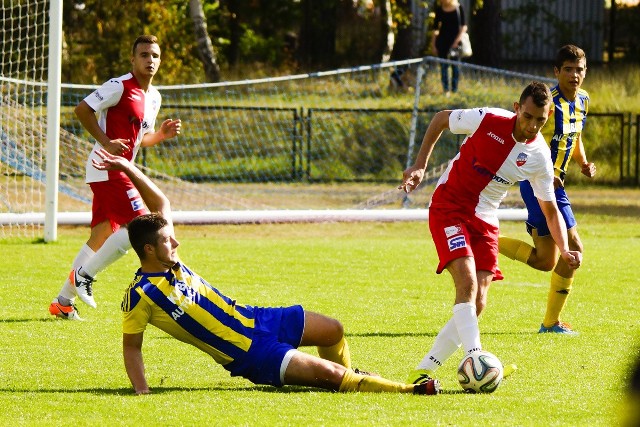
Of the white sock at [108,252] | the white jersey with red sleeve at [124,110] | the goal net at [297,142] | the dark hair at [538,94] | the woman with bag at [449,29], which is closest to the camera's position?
the dark hair at [538,94]

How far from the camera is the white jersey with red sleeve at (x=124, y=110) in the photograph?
8.65 m

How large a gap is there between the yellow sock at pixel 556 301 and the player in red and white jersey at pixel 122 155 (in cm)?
308

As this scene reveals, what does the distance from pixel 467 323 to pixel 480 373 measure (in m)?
0.33

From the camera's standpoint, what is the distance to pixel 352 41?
32.1 metres

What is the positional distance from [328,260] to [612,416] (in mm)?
10664

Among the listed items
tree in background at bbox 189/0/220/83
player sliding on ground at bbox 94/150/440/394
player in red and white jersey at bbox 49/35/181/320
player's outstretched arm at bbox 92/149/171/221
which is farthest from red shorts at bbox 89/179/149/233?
tree in background at bbox 189/0/220/83

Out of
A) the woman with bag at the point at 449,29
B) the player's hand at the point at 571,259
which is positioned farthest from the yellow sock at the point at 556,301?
the woman with bag at the point at 449,29

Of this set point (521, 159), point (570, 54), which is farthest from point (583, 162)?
point (521, 159)

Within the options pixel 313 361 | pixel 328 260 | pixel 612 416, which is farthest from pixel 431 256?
pixel 612 416

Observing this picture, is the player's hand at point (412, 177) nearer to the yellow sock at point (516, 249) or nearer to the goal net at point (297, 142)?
the yellow sock at point (516, 249)

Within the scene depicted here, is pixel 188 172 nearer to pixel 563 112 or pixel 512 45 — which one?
pixel 563 112

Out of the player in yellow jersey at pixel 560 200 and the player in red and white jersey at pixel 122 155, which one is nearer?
the player in yellow jersey at pixel 560 200

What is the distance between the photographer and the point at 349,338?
7.95m

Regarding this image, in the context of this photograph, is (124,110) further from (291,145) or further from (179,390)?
(291,145)
